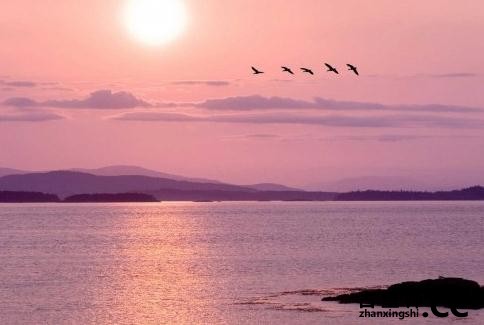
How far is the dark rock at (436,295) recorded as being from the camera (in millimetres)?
70688

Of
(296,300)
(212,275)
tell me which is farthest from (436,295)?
(212,275)

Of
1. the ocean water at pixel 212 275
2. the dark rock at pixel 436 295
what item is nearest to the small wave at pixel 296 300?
the ocean water at pixel 212 275

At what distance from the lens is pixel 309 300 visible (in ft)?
251

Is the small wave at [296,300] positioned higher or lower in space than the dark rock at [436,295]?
lower

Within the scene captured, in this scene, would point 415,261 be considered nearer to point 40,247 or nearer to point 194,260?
point 194,260

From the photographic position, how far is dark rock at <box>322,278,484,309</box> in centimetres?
7069

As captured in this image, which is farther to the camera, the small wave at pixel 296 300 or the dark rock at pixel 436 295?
the small wave at pixel 296 300

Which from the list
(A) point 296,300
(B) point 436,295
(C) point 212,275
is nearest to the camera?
(B) point 436,295

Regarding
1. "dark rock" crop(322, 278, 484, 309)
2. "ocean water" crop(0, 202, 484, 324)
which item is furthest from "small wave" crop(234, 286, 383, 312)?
"dark rock" crop(322, 278, 484, 309)

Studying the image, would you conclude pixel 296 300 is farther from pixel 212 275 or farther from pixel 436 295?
pixel 212 275

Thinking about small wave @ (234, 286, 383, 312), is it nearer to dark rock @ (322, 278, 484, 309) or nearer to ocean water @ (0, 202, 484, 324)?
ocean water @ (0, 202, 484, 324)

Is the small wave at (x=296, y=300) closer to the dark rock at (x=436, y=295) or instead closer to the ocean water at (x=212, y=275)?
the ocean water at (x=212, y=275)

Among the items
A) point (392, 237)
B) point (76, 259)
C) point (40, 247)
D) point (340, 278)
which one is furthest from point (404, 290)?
point (392, 237)

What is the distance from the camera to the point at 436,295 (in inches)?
2810
